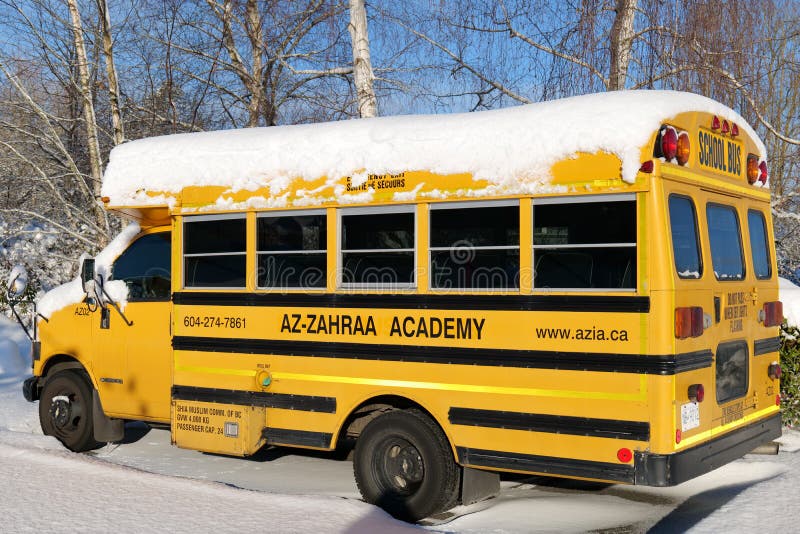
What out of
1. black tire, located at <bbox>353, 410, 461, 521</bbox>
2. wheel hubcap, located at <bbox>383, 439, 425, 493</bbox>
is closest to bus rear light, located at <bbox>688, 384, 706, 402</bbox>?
black tire, located at <bbox>353, 410, 461, 521</bbox>

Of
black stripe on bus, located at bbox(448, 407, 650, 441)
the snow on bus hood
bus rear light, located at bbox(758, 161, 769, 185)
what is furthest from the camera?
the snow on bus hood

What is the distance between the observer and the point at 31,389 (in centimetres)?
827

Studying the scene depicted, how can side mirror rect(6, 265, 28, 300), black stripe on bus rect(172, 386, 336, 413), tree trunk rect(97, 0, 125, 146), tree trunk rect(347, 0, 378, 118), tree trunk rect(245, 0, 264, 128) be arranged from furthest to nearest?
1. tree trunk rect(97, 0, 125, 146)
2. tree trunk rect(245, 0, 264, 128)
3. tree trunk rect(347, 0, 378, 118)
4. side mirror rect(6, 265, 28, 300)
5. black stripe on bus rect(172, 386, 336, 413)

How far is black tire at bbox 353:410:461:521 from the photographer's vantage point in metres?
5.92

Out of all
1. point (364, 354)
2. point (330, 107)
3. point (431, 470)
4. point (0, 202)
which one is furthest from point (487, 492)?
point (0, 202)

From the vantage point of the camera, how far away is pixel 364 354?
622 cm

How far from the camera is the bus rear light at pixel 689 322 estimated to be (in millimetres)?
5207

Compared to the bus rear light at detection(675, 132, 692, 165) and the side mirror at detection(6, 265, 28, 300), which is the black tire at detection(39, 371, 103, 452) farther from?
the bus rear light at detection(675, 132, 692, 165)

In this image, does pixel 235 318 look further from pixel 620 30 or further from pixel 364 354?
pixel 620 30

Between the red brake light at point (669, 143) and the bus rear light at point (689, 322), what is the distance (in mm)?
847

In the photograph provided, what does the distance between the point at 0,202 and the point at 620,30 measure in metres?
12.5

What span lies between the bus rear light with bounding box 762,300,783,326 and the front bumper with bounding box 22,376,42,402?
5.95 m

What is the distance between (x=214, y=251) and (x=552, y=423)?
288 centimetres

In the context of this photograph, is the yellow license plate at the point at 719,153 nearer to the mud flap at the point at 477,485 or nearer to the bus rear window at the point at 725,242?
the bus rear window at the point at 725,242
